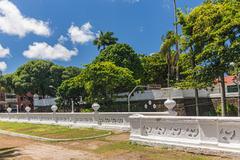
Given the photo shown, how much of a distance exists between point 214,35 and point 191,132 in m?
12.9

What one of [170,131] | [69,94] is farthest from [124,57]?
[170,131]

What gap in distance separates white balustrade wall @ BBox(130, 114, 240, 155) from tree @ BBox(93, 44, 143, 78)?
29226 mm

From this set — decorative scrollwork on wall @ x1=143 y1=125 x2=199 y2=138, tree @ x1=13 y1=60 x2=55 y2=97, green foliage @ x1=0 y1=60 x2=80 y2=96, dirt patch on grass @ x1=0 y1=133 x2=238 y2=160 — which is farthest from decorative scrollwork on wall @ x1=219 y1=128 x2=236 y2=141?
tree @ x1=13 y1=60 x2=55 y2=97

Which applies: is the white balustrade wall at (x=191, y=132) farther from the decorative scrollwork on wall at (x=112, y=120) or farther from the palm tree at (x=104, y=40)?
the palm tree at (x=104, y=40)

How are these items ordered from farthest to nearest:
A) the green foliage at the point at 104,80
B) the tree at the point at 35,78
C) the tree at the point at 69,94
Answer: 1. the tree at the point at 35,78
2. the tree at the point at 69,94
3. the green foliage at the point at 104,80

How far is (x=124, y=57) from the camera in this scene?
136ft

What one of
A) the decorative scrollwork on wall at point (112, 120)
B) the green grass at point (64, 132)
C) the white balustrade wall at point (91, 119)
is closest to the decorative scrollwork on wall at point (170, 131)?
the white balustrade wall at point (91, 119)

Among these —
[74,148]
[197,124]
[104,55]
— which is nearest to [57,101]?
[104,55]

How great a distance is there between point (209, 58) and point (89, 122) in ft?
30.3

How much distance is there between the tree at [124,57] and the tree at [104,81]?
8278mm

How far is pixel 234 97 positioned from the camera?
105 ft

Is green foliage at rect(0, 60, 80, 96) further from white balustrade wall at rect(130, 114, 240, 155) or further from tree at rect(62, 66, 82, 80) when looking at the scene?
white balustrade wall at rect(130, 114, 240, 155)

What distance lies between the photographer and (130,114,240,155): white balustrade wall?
816cm

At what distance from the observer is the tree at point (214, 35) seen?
65.6 ft
